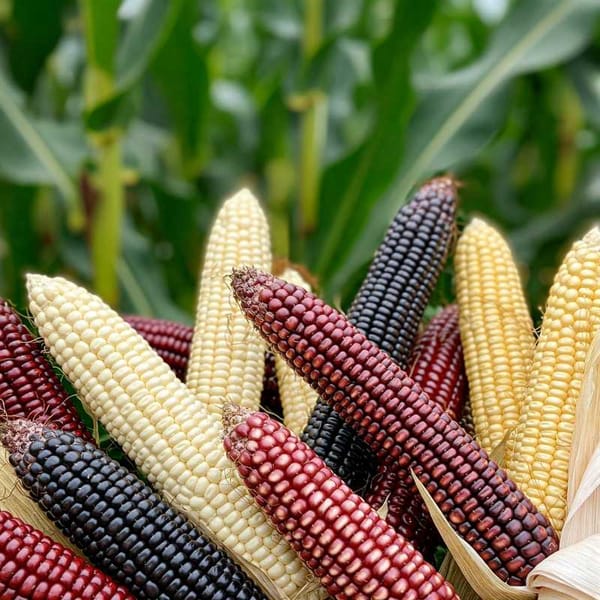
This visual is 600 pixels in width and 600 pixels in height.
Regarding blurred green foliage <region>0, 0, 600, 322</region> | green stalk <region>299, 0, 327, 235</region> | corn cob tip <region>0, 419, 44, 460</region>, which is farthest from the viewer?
green stalk <region>299, 0, 327, 235</region>

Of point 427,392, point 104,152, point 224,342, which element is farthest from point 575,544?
point 104,152

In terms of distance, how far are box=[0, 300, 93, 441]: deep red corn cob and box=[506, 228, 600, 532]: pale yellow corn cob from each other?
80 cm

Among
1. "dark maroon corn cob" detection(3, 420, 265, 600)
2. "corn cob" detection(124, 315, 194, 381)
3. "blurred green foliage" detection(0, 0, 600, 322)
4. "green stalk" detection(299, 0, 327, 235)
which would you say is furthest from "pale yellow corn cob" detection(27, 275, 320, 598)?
"green stalk" detection(299, 0, 327, 235)

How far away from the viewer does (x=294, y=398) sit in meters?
1.53

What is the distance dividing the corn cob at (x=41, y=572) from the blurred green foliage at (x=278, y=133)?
1124mm

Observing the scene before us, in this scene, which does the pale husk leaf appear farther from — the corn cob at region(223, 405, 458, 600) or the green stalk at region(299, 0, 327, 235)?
the green stalk at region(299, 0, 327, 235)

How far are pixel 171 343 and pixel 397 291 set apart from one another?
53 cm

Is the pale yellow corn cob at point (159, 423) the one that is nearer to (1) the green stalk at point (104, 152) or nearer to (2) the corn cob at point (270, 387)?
(2) the corn cob at point (270, 387)

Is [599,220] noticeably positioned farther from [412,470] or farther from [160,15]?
[412,470]

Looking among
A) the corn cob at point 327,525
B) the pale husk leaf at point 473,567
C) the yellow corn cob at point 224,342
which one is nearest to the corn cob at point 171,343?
the yellow corn cob at point 224,342

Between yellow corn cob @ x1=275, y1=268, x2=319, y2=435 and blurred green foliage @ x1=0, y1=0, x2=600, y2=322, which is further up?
blurred green foliage @ x1=0, y1=0, x2=600, y2=322

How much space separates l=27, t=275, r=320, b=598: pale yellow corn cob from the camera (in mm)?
1182

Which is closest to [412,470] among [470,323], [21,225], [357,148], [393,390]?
[393,390]

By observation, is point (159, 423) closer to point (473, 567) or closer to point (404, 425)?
point (404, 425)
